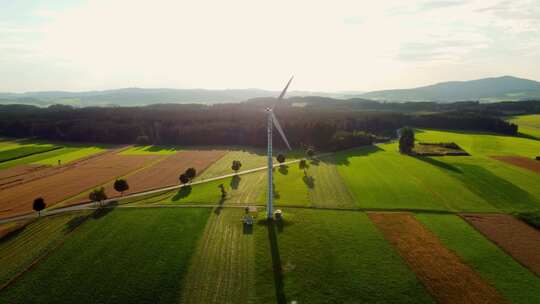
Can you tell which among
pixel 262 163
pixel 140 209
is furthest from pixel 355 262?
pixel 262 163

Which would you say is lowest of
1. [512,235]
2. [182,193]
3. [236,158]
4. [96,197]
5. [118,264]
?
[118,264]

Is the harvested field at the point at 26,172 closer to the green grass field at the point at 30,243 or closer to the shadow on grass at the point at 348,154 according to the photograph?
the green grass field at the point at 30,243

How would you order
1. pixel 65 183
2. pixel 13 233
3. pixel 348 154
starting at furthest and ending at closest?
pixel 348 154 < pixel 65 183 < pixel 13 233

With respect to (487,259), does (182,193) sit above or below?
above

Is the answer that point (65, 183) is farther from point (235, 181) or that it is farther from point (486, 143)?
point (486, 143)

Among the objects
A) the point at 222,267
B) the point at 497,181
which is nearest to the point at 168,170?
the point at 222,267

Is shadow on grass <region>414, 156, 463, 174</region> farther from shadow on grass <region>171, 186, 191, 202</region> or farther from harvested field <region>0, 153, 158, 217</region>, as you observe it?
harvested field <region>0, 153, 158, 217</region>

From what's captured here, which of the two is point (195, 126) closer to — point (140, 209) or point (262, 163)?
point (262, 163)

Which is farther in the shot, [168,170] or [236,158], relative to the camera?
[236,158]
